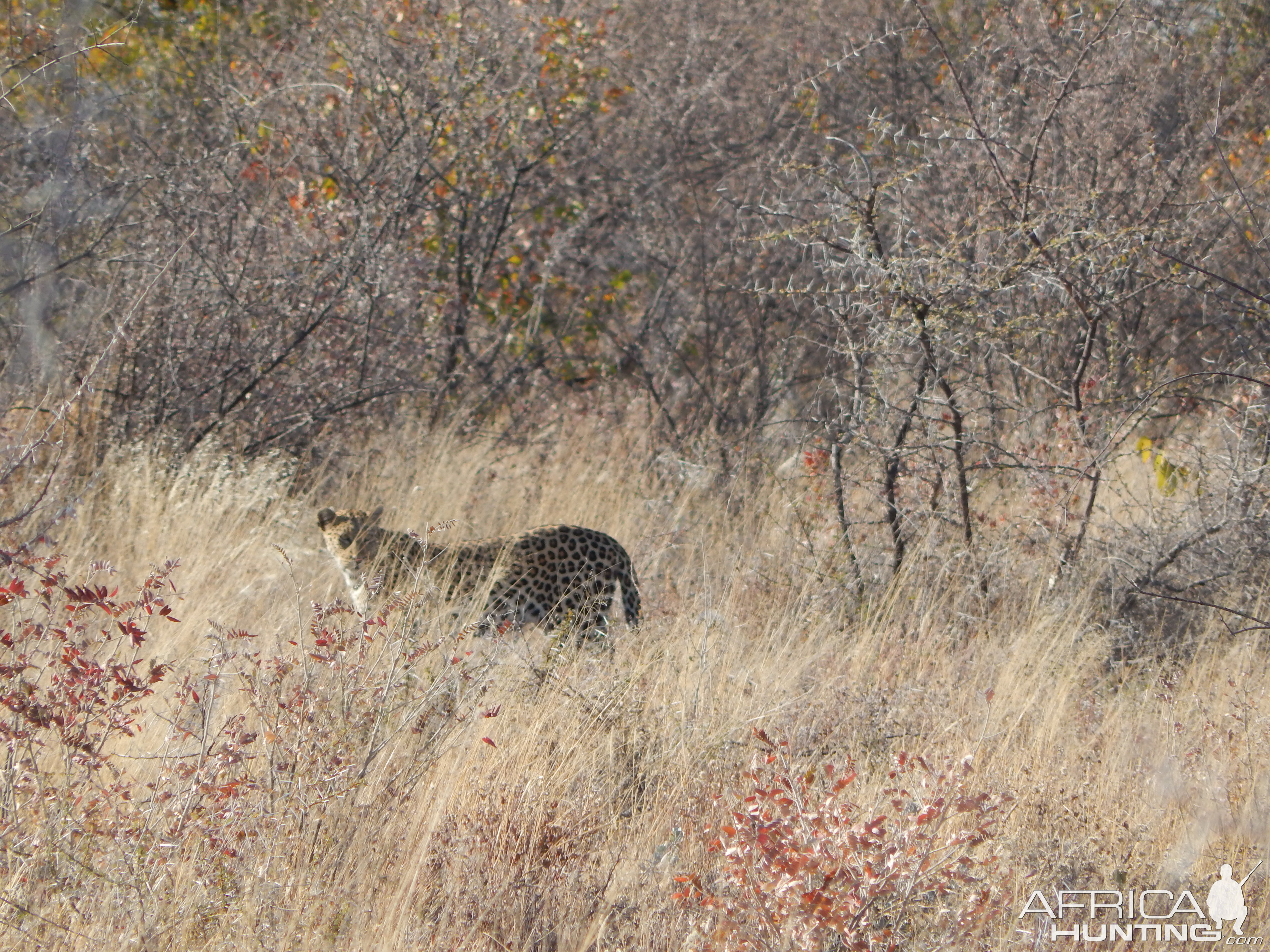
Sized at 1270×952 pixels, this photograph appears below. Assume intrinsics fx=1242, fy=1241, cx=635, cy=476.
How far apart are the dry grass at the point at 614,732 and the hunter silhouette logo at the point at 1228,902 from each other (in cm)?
13

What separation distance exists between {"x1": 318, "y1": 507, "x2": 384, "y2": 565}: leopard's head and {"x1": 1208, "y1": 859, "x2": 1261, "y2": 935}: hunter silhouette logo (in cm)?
334

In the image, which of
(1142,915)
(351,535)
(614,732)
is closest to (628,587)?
(351,535)

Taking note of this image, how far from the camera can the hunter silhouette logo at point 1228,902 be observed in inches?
124

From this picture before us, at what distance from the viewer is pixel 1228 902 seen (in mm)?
3201

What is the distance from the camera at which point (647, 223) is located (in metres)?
8.96

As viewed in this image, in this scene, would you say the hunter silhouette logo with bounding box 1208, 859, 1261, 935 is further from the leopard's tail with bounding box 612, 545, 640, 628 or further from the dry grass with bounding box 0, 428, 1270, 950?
the leopard's tail with bounding box 612, 545, 640, 628

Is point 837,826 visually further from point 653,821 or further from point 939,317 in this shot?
point 939,317

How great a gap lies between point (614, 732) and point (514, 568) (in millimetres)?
1363

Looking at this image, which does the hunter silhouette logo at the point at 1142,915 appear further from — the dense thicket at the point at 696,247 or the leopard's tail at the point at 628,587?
the leopard's tail at the point at 628,587

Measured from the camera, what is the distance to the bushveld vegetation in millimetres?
2957

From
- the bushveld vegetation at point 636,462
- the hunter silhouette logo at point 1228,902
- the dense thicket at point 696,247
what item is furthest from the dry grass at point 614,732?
the dense thicket at point 696,247

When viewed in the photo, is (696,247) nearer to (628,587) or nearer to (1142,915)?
(628,587)

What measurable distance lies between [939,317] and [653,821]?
284 centimetres

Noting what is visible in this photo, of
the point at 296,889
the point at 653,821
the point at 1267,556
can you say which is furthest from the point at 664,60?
the point at 296,889
